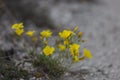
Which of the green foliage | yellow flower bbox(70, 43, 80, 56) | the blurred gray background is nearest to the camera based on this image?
yellow flower bbox(70, 43, 80, 56)

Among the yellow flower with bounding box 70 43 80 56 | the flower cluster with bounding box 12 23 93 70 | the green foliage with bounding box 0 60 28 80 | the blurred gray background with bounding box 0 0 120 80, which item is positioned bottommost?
the green foliage with bounding box 0 60 28 80

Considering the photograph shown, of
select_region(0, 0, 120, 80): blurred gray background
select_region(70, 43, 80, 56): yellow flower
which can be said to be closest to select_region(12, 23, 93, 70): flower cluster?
select_region(70, 43, 80, 56): yellow flower

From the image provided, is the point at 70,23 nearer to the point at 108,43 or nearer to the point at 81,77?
the point at 108,43

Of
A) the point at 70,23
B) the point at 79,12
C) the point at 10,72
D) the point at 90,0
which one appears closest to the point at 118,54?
the point at 10,72

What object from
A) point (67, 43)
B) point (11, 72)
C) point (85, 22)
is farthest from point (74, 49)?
point (85, 22)

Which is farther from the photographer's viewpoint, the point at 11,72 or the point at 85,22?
the point at 85,22

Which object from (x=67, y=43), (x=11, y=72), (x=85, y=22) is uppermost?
(x=85, y=22)

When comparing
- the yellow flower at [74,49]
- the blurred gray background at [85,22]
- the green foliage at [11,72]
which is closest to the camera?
the yellow flower at [74,49]

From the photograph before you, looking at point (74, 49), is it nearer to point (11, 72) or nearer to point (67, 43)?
point (67, 43)

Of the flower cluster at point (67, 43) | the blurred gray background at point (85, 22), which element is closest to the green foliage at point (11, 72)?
the flower cluster at point (67, 43)

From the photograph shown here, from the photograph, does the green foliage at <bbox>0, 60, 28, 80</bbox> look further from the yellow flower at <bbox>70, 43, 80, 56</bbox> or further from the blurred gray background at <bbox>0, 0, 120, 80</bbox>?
the yellow flower at <bbox>70, 43, 80, 56</bbox>

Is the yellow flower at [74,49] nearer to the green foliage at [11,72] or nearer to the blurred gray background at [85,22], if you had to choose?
the blurred gray background at [85,22]
